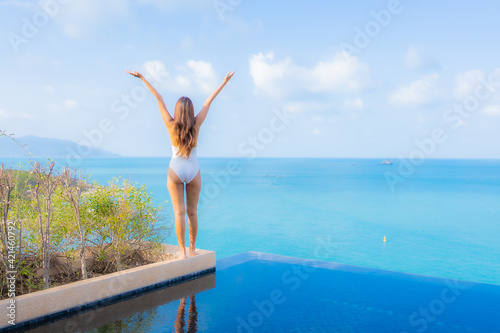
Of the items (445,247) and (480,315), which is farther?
(445,247)

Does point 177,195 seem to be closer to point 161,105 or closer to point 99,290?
point 161,105

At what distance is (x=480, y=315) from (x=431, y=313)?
17.8 inches

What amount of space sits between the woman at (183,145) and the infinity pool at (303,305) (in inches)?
35.7

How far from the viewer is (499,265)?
33.6 feet

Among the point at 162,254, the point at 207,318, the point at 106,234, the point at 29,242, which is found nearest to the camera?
the point at 207,318

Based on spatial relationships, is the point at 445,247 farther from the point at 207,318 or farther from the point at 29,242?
the point at 29,242

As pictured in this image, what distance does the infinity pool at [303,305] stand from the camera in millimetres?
3273

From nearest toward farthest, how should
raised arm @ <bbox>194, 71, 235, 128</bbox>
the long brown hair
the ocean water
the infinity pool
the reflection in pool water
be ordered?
1. the reflection in pool water
2. the infinity pool
3. the long brown hair
4. raised arm @ <bbox>194, 71, 235, 128</bbox>
5. the ocean water

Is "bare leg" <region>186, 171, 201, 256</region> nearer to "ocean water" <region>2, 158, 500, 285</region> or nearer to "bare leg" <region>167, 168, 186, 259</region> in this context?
"bare leg" <region>167, 168, 186, 259</region>

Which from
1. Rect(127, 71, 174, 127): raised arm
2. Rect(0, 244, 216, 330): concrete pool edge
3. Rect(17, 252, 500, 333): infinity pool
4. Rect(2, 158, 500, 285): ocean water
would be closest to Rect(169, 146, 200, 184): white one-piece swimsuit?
Rect(127, 71, 174, 127): raised arm

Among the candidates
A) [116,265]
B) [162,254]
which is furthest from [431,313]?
[116,265]

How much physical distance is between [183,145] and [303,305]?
2024mm

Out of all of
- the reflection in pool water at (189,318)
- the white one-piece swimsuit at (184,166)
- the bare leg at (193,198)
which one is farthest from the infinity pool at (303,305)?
the white one-piece swimsuit at (184,166)

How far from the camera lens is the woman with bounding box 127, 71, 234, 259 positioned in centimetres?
416
